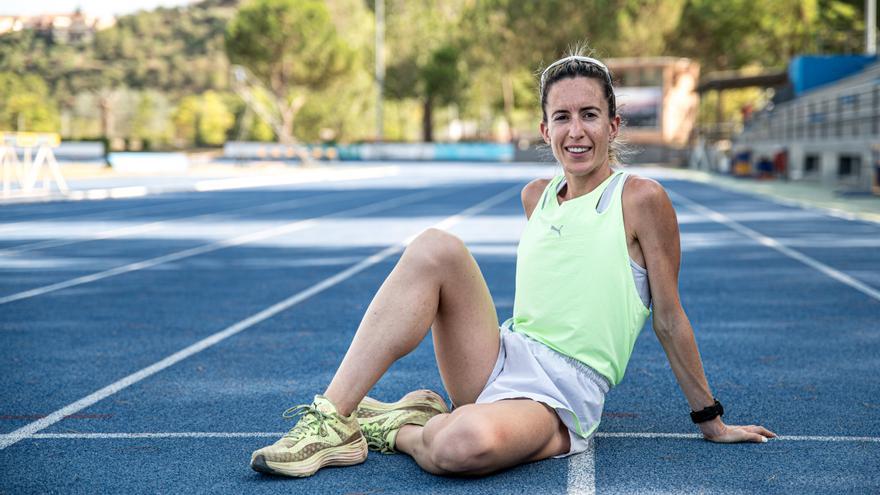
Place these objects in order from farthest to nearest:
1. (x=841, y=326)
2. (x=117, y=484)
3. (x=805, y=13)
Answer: (x=805, y=13), (x=841, y=326), (x=117, y=484)

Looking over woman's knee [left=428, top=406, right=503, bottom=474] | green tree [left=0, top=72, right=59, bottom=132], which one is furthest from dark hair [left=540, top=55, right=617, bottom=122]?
green tree [left=0, top=72, right=59, bottom=132]

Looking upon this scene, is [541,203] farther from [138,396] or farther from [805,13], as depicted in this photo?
[805,13]

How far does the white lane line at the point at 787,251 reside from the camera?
9.51 m

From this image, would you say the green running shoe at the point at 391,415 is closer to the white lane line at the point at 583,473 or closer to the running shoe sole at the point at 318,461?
the running shoe sole at the point at 318,461

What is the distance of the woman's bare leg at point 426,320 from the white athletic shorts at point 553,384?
0.32 ft

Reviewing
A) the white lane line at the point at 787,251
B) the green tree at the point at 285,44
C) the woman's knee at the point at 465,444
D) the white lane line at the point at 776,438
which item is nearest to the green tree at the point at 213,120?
the green tree at the point at 285,44

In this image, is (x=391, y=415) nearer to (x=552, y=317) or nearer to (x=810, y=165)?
(x=552, y=317)

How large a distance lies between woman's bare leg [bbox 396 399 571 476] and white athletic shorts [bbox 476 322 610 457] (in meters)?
0.05

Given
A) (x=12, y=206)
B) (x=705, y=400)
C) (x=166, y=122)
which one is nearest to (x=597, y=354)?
(x=705, y=400)

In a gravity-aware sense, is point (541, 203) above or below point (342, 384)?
above

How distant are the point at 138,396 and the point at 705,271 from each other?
7064mm

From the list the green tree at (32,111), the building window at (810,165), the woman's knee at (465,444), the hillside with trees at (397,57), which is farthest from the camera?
the green tree at (32,111)

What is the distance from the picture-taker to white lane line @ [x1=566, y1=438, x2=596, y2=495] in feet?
12.4

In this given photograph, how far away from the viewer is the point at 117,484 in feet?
12.7
